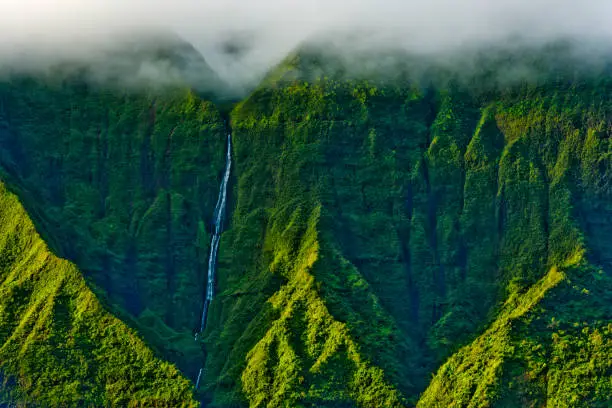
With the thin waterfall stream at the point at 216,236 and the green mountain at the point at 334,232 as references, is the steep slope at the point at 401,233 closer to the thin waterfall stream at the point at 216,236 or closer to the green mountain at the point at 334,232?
the green mountain at the point at 334,232

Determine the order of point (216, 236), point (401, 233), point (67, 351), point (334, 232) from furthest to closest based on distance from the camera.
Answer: point (216, 236), point (401, 233), point (334, 232), point (67, 351)

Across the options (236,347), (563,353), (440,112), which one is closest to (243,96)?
(440,112)

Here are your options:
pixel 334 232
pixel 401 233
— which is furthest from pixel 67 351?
pixel 401 233

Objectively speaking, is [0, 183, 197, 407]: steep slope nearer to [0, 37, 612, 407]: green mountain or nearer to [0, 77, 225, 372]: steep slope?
[0, 37, 612, 407]: green mountain

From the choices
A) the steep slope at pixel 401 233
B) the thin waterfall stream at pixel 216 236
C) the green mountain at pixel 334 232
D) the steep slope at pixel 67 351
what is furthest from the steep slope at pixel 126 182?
the steep slope at pixel 401 233

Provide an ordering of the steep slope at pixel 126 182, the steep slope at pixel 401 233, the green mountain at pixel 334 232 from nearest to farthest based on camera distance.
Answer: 1. the green mountain at pixel 334 232
2. the steep slope at pixel 401 233
3. the steep slope at pixel 126 182

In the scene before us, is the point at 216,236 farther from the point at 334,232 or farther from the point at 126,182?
the point at 334,232
